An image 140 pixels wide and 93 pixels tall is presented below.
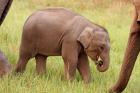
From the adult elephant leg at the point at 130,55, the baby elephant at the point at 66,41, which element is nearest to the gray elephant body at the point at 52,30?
the baby elephant at the point at 66,41

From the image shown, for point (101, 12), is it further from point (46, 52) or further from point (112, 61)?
point (46, 52)

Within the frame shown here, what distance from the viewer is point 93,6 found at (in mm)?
12852

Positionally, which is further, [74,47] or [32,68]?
[32,68]

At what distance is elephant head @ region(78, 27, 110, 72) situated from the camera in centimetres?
480

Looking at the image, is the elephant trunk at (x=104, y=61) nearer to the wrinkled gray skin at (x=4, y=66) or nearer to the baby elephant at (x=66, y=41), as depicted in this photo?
the baby elephant at (x=66, y=41)

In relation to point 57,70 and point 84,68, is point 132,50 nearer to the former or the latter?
point 84,68

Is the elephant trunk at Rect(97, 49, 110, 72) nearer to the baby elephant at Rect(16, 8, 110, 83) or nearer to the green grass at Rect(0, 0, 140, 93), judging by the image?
the baby elephant at Rect(16, 8, 110, 83)

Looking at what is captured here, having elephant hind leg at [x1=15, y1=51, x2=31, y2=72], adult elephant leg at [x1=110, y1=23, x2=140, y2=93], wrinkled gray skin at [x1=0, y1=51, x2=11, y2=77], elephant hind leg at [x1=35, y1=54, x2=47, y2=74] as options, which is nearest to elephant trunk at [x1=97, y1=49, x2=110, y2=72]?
elephant hind leg at [x1=35, y1=54, x2=47, y2=74]

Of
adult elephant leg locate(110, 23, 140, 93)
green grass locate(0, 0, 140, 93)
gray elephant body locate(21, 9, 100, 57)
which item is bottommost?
green grass locate(0, 0, 140, 93)

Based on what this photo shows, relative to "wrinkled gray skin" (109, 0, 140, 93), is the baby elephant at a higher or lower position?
lower

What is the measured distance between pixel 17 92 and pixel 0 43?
2374 millimetres

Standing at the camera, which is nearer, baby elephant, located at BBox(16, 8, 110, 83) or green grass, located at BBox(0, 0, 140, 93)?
green grass, located at BBox(0, 0, 140, 93)

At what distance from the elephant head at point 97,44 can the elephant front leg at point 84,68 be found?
136mm

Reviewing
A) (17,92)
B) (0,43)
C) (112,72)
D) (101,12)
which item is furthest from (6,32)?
(101,12)
